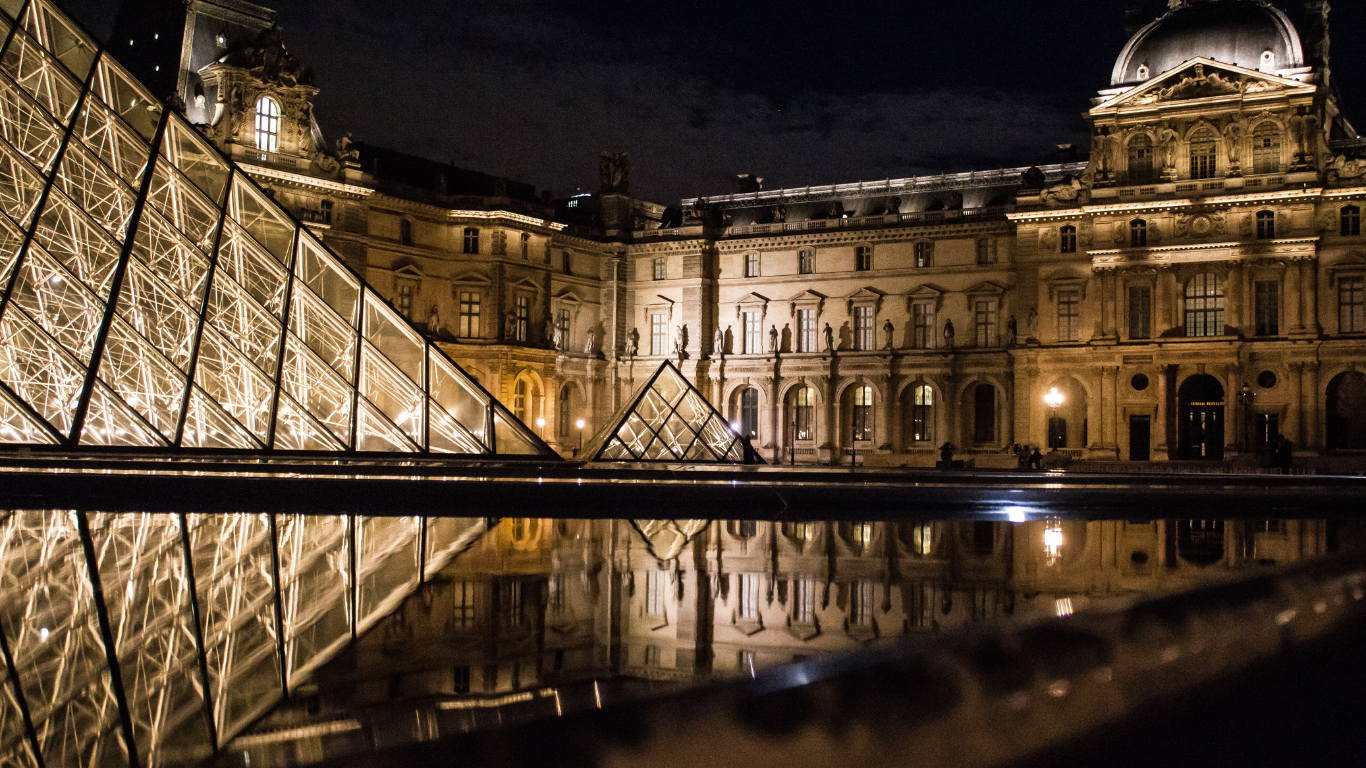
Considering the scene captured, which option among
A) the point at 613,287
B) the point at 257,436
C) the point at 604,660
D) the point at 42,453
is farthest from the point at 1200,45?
the point at 604,660

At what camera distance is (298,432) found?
21125 millimetres

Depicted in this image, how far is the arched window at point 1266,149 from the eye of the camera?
143 ft

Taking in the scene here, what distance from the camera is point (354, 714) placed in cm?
463

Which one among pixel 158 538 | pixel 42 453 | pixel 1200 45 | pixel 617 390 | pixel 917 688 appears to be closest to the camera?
pixel 917 688

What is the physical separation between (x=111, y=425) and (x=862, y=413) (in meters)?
38.1

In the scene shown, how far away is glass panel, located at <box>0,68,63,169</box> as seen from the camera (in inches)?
806

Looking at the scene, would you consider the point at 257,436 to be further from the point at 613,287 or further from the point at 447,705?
the point at 613,287

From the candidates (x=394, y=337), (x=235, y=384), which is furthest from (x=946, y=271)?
(x=235, y=384)

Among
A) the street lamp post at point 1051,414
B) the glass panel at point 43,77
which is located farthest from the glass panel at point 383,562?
the street lamp post at point 1051,414

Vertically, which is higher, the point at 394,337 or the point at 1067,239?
the point at 1067,239

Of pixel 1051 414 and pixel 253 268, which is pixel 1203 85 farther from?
pixel 253 268

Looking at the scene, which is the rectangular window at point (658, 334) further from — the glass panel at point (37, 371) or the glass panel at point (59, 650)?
the glass panel at point (59, 650)

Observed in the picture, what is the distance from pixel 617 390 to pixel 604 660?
50.0 m

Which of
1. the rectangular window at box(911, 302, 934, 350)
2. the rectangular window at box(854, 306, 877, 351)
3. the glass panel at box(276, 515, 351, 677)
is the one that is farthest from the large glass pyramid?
the rectangular window at box(854, 306, 877, 351)
